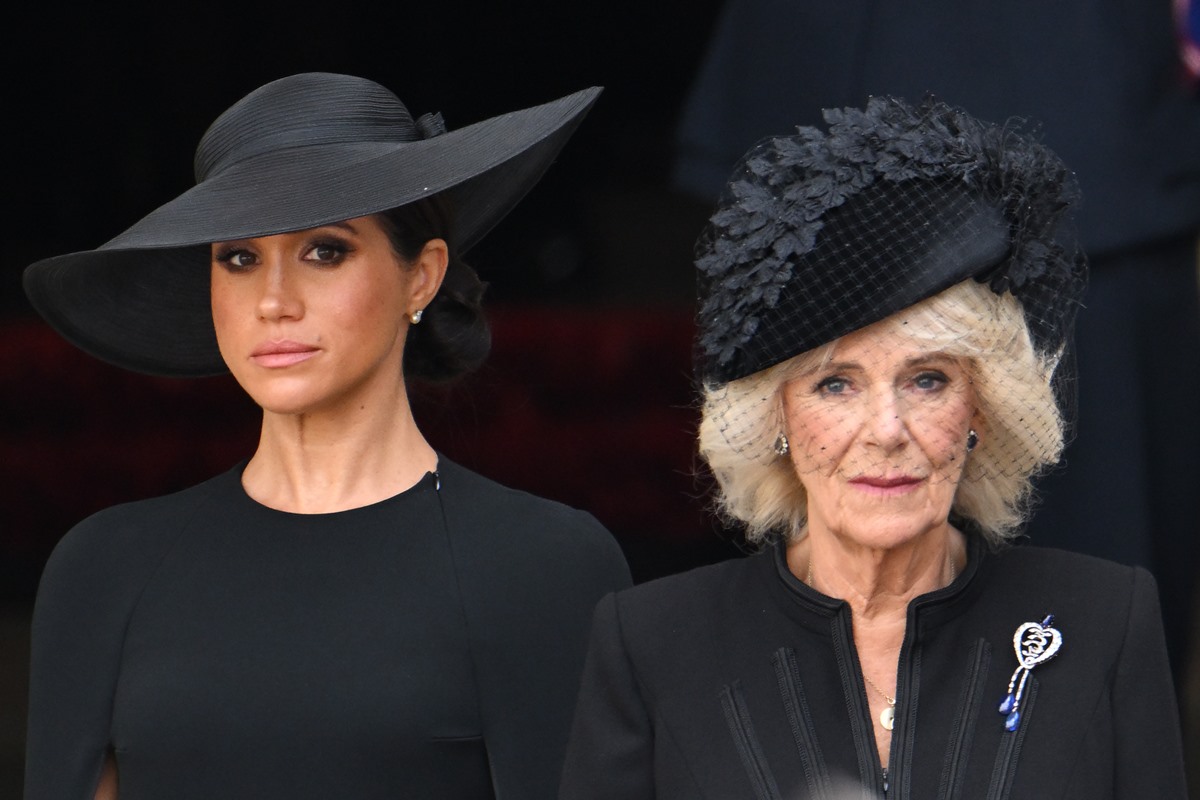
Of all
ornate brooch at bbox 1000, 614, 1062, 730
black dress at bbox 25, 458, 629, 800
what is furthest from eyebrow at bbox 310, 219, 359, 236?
ornate brooch at bbox 1000, 614, 1062, 730

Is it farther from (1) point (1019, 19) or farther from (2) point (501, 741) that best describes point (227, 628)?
(1) point (1019, 19)

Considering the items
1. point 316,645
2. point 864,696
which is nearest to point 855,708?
point 864,696

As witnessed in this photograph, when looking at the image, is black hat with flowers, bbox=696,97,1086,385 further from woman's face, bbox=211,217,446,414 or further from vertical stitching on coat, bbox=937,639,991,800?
woman's face, bbox=211,217,446,414

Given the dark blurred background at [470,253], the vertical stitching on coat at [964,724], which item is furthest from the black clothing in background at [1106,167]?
the dark blurred background at [470,253]

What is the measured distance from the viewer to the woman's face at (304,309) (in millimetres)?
2693

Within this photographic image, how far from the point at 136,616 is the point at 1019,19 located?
1890 millimetres

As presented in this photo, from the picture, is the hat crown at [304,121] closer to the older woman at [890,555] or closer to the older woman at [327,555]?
the older woman at [327,555]

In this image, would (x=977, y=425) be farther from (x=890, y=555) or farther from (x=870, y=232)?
(x=870, y=232)

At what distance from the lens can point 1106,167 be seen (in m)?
3.46

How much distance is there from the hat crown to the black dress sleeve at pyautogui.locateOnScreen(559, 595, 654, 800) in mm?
814

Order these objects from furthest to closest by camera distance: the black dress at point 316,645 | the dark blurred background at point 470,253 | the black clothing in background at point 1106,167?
the dark blurred background at point 470,253, the black clothing in background at point 1106,167, the black dress at point 316,645

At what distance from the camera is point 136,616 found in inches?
109

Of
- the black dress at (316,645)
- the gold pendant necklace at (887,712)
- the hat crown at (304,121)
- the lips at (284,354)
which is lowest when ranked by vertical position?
the gold pendant necklace at (887,712)

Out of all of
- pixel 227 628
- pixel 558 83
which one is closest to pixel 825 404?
pixel 227 628
